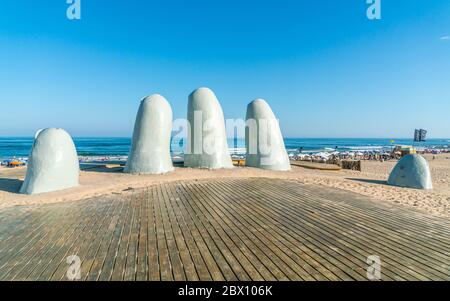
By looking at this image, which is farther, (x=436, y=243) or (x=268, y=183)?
(x=268, y=183)

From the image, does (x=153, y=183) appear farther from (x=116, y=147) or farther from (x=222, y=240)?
(x=116, y=147)

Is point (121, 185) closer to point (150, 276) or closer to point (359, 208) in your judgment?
point (150, 276)

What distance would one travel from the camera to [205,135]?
43.8ft

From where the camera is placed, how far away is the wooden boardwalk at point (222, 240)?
10.4ft

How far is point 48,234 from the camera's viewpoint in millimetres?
4512

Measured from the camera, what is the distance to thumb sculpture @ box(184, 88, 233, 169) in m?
13.3

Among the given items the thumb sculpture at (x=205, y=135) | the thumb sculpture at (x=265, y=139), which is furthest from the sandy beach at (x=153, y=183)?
the thumb sculpture at (x=265, y=139)

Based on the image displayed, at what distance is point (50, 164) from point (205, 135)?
23.6ft

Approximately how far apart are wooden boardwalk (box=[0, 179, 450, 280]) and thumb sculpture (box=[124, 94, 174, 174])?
15.8 ft

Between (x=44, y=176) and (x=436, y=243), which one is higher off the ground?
(x=44, y=176)

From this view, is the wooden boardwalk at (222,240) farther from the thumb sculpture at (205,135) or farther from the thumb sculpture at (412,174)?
the thumb sculpture at (205,135)
